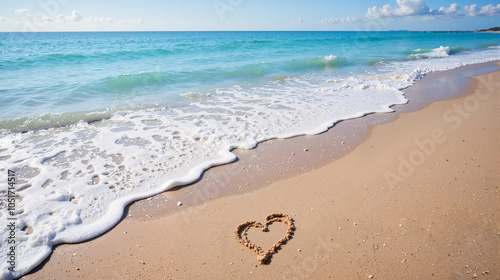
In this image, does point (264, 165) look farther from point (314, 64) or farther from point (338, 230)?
point (314, 64)

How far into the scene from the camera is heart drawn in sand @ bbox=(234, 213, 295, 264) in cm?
280

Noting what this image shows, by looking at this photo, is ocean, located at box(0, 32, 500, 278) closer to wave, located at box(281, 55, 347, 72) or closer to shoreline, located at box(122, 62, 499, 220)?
shoreline, located at box(122, 62, 499, 220)

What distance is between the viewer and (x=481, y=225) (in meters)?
3.05

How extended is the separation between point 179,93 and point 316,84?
18.8 ft

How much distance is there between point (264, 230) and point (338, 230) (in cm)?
85

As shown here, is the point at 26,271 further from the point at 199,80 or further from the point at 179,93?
the point at 199,80

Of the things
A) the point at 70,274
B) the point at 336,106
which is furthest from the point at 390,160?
the point at 70,274

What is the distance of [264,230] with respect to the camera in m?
3.15

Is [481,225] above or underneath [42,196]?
underneath

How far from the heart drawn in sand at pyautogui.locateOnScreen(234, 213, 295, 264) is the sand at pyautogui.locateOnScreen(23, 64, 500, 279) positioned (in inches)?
1.9

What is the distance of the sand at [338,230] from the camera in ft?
8.70

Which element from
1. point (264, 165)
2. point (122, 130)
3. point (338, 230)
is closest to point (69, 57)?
point (122, 130)

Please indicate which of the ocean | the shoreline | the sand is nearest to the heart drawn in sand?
the sand

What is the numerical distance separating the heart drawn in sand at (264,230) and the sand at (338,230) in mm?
49
